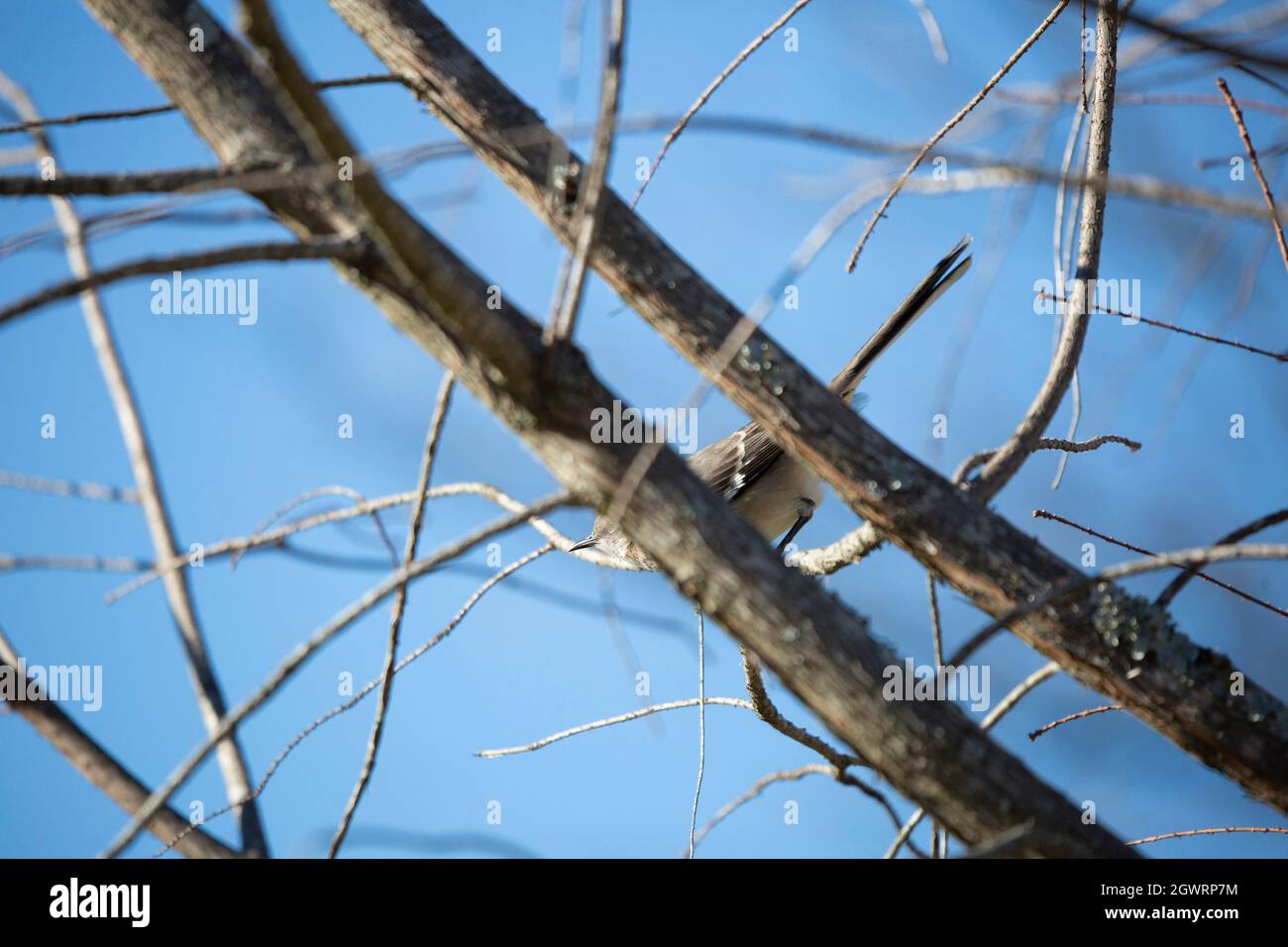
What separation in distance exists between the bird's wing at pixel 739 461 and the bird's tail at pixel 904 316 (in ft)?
1.98

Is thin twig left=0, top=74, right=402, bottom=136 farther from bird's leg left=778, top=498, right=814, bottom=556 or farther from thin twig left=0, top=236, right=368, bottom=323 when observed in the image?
bird's leg left=778, top=498, right=814, bottom=556

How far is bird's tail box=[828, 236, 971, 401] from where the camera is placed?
2.63 m

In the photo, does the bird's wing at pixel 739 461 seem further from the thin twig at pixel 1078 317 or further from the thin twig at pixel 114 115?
the thin twig at pixel 114 115

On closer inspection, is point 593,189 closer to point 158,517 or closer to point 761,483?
point 158,517

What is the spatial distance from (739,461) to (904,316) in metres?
1.42

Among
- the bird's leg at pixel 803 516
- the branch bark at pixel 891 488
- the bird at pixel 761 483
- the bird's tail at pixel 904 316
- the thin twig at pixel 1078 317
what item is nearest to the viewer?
the branch bark at pixel 891 488

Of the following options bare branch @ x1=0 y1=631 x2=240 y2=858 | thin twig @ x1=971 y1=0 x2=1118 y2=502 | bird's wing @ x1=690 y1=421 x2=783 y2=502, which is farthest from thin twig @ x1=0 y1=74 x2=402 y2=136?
bird's wing @ x1=690 y1=421 x2=783 y2=502

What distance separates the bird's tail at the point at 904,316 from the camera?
2633mm

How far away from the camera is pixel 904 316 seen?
2.90 meters

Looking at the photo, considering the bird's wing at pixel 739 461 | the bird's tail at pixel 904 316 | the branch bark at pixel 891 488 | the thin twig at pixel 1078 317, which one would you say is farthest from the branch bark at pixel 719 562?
the bird's wing at pixel 739 461

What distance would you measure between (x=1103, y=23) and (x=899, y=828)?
67.2 inches

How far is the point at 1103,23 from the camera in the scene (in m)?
2.13

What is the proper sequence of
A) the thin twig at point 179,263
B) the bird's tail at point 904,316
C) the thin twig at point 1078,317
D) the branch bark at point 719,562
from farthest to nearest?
1. the bird's tail at point 904,316
2. the thin twig at point 1078,317
3. the branch bark at point 719,562
4. the thin twig at point 179,263
